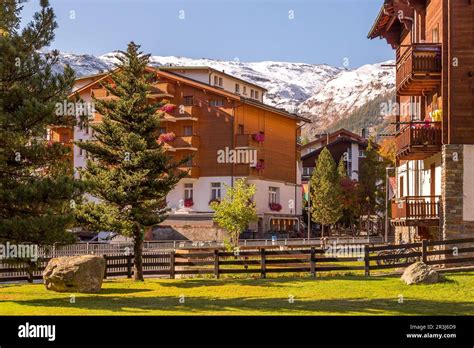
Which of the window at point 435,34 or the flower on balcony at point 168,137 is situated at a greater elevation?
the window at point 435,34

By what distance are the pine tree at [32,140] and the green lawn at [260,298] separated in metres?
2.42

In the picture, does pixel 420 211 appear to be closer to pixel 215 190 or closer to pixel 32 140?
Result: pixel 32 140

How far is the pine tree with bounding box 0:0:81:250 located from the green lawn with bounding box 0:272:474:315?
2.42m

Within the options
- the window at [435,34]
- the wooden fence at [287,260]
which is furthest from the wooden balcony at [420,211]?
the window at [435,34]

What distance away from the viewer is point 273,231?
237 ft

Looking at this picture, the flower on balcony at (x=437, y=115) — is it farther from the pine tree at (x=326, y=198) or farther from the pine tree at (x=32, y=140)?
the pine tree at (x=326, y=198)

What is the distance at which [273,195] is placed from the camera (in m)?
73.9

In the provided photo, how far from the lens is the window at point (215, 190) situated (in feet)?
224

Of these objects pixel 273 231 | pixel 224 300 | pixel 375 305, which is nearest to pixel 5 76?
pixel 224 300

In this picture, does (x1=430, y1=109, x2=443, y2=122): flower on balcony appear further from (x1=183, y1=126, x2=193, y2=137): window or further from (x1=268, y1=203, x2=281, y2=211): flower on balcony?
(x1=268, y1=203, x2=281, y2=211): flower on balcony

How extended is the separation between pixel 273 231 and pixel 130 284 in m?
42.4

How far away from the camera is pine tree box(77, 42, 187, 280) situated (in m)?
33.6

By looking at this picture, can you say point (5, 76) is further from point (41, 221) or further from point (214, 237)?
point (214, 237)

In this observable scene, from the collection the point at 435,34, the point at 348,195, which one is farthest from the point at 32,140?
the point at 348,195
